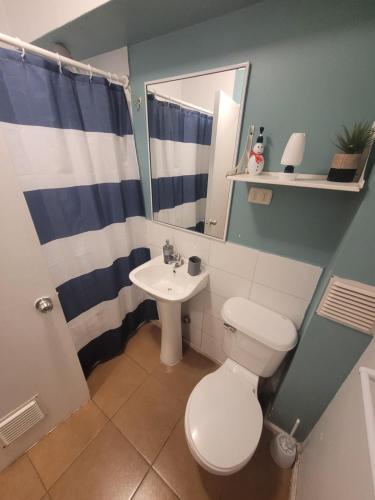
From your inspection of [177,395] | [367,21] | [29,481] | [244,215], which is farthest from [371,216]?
[29,481]

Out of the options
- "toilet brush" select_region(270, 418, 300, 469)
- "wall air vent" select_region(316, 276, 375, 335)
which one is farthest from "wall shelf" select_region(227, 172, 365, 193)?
"toilet brush" select_region(270, 418, 300, 469)

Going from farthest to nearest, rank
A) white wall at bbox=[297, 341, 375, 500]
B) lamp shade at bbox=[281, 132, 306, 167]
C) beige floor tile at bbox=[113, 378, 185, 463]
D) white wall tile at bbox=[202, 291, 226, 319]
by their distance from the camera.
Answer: white wall tile at bbox=[202, 291, 226, 319]
beige floor tile at bbox=[113, 378, 185, 463]
lamp shade at bbox=[281, 132, 306, 167]
white wall at bbox=[297, 341, 375, 500]

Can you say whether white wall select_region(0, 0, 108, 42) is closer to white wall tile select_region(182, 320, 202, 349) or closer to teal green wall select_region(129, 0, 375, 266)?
teal green wall select_region(129, 0, 375, 266)

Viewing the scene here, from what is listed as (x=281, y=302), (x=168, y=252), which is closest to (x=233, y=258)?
(x=281, y=302)

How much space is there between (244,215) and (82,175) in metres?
0.98

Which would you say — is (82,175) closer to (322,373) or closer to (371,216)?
(371,216)

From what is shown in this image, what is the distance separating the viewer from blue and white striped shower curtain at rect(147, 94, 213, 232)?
4.11 ft

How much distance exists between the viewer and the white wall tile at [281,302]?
3.61 feet

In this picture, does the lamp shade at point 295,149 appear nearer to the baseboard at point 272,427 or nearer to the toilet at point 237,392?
the toilet at point 237,392

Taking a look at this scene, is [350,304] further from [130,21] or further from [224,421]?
[130,21]

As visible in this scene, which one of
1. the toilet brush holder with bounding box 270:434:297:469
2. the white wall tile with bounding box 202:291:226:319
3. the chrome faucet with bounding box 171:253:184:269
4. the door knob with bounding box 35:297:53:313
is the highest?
the door knob with bounding box 35:297:53:313

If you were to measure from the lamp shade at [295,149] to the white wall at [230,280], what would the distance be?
1.62 feet

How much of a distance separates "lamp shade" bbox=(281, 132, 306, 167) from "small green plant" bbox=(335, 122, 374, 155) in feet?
0.45

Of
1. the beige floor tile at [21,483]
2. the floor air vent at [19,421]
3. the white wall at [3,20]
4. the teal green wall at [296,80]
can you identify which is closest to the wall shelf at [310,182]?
the teal green wall at [296,80]
